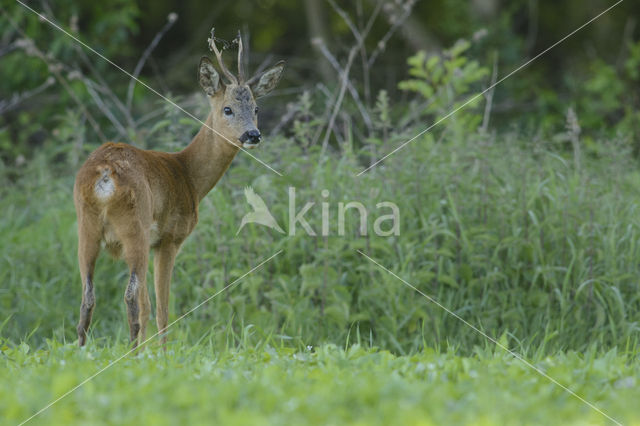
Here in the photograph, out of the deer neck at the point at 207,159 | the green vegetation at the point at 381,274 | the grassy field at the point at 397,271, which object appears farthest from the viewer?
the grassy field at the point at 397,271

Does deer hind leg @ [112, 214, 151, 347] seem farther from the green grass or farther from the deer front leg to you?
the deer front leg

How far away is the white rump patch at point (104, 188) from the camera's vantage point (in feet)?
13.1

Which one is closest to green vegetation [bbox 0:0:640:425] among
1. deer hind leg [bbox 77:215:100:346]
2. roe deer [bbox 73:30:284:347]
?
deer hind leg [bbox 77:215:100:346]

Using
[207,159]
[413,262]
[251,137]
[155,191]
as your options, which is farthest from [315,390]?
[413,262]

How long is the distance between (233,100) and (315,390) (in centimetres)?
198

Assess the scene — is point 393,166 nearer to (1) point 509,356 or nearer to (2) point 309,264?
(2) point 309,264

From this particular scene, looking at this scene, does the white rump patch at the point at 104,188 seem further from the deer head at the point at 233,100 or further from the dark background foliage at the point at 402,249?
the dark background foliage at the point at 402,249

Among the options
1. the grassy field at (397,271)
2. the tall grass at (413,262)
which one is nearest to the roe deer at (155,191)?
the grassy field at (397,271)

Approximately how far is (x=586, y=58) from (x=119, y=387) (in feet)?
38.6

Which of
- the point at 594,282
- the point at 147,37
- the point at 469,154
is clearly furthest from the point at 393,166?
the point at 147,37

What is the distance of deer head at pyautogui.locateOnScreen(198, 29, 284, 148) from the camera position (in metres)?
4.59

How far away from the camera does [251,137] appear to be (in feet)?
14.8

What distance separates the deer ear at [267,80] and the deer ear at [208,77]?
222 mm

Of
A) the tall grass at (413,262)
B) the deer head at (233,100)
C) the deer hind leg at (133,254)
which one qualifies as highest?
the deer head at (233,100)
